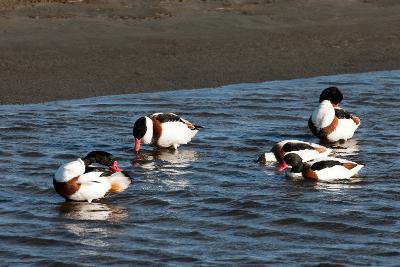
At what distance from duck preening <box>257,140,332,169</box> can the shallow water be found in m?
0.18

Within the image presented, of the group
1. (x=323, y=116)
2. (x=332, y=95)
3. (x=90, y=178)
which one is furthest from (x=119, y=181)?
(x=332, y=95)

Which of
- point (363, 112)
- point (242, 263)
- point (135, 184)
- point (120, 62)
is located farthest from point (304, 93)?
point (242, 263)

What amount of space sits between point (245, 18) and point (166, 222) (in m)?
11.2

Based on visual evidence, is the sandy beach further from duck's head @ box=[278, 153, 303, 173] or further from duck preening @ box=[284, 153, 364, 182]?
duck preening @ box=[284, 153, 364, 182]

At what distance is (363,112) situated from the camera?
57.2 feet

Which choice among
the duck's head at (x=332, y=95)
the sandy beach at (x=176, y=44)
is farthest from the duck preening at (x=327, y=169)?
the sandy beach at (x=176, y=44)

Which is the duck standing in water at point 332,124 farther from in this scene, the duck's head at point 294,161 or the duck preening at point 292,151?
the duck's head at point 294,161

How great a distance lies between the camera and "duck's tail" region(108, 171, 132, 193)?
40.7ft

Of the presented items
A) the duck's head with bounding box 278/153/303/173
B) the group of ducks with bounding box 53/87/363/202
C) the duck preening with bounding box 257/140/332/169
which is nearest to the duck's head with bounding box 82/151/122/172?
the group of ducks with bounding box 53/87/363/202

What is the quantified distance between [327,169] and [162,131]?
8.31ft

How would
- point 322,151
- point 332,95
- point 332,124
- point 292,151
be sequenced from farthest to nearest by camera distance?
point 332,95 → point 332,124 → point 322,151 → point 292,151

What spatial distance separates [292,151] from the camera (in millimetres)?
14125

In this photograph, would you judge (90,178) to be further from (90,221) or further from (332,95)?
(332,95)

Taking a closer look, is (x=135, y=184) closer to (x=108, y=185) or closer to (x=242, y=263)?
(x=108, y=185)
